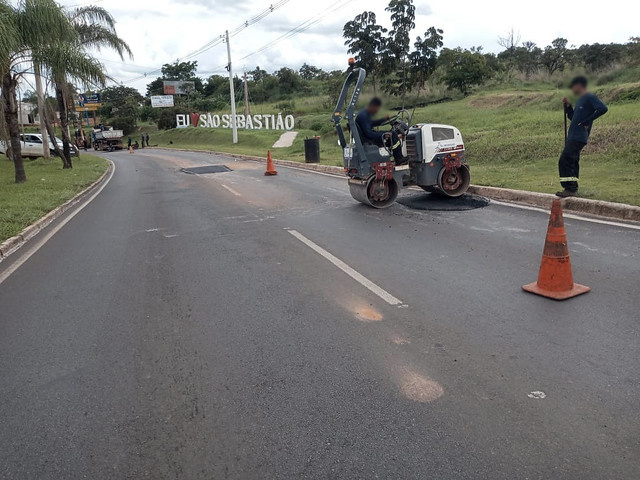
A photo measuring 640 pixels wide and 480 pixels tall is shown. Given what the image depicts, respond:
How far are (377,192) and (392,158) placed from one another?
0.79m

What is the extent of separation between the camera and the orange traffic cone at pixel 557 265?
4980 millimetres

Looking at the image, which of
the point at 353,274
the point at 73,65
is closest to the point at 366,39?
the point at 73,65

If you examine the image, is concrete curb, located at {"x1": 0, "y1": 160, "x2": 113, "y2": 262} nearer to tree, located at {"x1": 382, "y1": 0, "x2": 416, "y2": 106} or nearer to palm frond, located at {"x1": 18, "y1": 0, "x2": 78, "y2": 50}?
palm frond, located at {"x1": 18, "y1": 0, "x2": 78, "y2": 50}

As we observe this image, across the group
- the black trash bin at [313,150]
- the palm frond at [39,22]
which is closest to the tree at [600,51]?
the black trash bin at [313,150]

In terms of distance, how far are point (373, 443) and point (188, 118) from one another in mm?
67367

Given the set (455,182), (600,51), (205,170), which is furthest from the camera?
(600,51)

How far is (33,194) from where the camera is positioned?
1430cm

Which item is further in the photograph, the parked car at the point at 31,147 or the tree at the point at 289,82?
the tree at the point at 289,82

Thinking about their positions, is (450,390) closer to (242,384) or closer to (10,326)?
(242,384)

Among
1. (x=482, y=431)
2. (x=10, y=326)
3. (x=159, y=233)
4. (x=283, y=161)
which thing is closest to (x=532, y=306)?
(x=482, y=431)

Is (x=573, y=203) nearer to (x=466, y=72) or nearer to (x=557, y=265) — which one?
(x=557, y=265)

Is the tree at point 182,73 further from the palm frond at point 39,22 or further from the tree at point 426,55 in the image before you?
the palm frond at point 39,22

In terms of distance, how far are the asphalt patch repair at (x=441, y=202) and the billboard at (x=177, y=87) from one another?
256 feet

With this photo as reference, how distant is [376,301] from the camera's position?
5.17m
